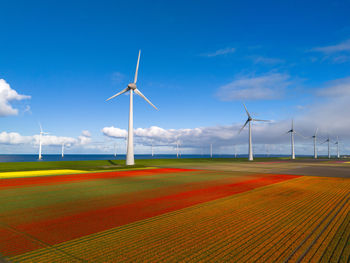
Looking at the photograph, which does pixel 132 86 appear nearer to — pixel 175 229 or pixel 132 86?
pixel 132 86

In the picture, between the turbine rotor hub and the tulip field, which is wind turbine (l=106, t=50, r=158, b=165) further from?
the tulip field

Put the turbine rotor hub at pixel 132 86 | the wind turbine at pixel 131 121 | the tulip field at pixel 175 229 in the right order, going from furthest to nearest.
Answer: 1. the turbine rotor hub at pixel 132 86
2. the wind turbine at pixel 131 121
3. the tulip field at pixel 175 229

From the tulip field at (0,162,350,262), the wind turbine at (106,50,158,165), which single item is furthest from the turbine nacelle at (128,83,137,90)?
the tulip field at (0,162,350,262)

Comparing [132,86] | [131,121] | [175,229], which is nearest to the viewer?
[175,229]

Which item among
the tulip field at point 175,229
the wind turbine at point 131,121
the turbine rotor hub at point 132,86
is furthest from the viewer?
the turbine rotor hub at point 132,86

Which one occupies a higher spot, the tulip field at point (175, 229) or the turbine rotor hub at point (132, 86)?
the turbine rotor hub at point (132, 86)

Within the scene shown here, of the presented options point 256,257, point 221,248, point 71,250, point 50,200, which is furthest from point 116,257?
point 50,200

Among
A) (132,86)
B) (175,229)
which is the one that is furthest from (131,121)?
(175,229)

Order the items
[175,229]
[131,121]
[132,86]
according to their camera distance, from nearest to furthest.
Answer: [175,229] → [131,121] → [132,86]

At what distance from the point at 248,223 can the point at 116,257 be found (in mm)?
6893

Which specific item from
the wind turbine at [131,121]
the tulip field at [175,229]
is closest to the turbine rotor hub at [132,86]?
the wind turbine at [131,121]

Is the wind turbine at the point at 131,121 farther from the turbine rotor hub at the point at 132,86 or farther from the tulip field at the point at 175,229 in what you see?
the tulip field at the point at 175,229

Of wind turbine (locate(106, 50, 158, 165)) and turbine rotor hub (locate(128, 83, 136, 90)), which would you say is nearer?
wind turbine (locate(106, 50, 158, 165))

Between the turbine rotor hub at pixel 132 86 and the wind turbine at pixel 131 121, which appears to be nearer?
the wind turbine at pixel 131 121
